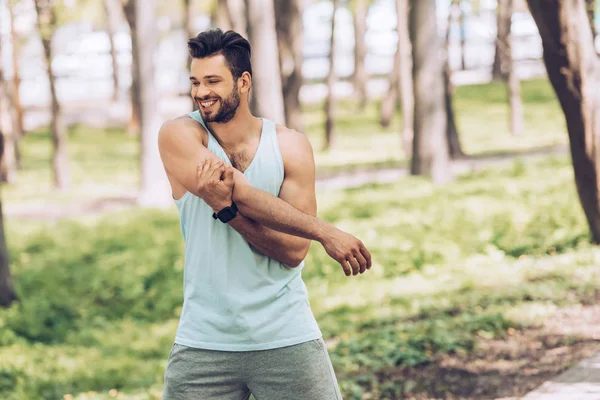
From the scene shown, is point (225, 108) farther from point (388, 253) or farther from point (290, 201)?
point (388, 253)

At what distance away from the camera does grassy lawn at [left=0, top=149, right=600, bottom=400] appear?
712 cm

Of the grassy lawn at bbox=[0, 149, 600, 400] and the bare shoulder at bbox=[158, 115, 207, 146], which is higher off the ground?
the bare shoulder at bbox=[158, 115, 207, 146]

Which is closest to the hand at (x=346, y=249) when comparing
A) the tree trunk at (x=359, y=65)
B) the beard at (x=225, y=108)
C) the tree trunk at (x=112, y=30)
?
the beard at (x=225, y=108)

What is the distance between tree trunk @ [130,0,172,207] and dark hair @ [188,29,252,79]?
14.5 metres

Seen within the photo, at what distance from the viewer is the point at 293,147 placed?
11.1ft

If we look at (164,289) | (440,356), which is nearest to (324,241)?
(440,356)

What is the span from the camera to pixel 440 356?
274 inches

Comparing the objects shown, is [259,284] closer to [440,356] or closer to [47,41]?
[440,356]

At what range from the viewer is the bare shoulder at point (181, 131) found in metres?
3.36

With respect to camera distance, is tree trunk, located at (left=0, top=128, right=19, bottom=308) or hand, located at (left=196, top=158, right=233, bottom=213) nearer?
hand, located at (left=196, top=158, right=233, bottom=213)

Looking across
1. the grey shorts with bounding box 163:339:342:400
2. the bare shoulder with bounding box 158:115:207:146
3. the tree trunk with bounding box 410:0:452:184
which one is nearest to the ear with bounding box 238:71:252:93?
the bare shoulder with bounding box 158:115:207:146

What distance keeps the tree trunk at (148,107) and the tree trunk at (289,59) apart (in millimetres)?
5333

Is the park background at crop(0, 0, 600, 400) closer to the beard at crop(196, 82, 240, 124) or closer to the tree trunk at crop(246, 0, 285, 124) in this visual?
the tree trunk at crop(246, 0, 285, 124)

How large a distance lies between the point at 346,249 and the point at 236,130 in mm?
639
